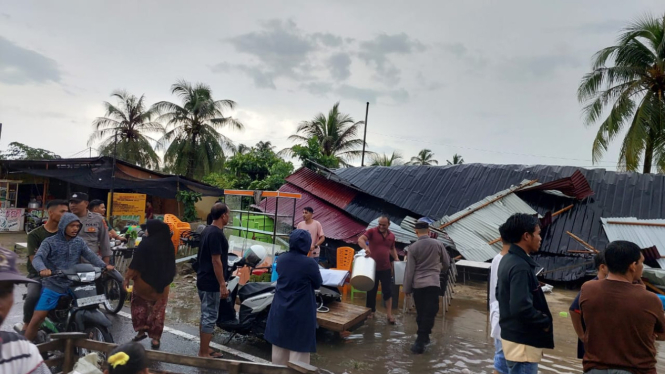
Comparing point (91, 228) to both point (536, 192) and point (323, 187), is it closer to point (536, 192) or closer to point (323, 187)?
point (323, 187)

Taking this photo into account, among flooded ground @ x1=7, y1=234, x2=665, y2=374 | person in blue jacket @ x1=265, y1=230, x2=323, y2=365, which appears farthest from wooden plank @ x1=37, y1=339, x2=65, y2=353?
flooded ground @ x1=7, y1=234, x2=665, y2=374

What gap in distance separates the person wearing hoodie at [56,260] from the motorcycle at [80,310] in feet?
0.23

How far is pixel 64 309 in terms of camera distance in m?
4.38

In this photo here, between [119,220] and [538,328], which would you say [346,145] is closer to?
[119,220]

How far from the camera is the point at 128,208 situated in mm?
13773

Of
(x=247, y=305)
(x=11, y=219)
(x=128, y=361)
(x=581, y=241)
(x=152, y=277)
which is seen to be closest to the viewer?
(x=128, y=361)

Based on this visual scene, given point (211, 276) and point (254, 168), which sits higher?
point (254, 168)

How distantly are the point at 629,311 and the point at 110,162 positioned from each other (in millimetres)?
18090

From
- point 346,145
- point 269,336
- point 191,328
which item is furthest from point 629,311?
point 346,145

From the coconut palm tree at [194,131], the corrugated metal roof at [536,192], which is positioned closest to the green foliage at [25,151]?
the coconut palm tree at [194,131]

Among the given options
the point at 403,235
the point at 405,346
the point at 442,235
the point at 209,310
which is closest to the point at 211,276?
the point at 209,310

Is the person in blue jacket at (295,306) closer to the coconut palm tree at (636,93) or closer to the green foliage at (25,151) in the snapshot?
the coconut palm tree at (636,93)

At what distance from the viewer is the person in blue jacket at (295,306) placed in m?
3.76

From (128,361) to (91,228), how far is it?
4.24 m
